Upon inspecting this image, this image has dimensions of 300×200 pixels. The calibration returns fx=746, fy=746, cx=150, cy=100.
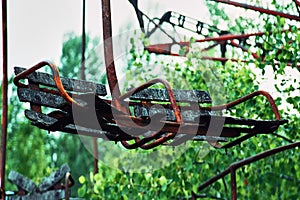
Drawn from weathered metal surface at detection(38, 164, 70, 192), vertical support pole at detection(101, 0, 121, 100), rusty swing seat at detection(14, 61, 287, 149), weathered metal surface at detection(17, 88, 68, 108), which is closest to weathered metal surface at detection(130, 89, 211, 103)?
rusty swing seat at detection(14, 61, 287, 149)

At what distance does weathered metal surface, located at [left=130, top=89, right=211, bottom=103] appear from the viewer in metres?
2.59

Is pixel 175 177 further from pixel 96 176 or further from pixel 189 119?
pixel 189 119

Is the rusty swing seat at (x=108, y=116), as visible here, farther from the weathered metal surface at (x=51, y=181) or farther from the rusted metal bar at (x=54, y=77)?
the weathered metal surface at (x=51, y=181)

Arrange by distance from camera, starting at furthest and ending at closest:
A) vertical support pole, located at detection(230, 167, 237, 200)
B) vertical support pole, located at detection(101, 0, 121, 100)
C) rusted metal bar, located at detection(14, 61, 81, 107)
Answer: vertical support pole, located at detection(230, 167, 237, 200), vertical support pole, located at detection(101, 0, 121, 100), rusted metal bar, located at detection(14, 61, 81, 107)

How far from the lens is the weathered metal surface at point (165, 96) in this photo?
2.59m

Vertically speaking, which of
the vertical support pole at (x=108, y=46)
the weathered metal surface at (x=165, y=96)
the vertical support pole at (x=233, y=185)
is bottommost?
the vertical support pole at (x=233, y=185)

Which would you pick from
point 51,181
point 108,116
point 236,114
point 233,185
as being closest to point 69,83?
point 108,116

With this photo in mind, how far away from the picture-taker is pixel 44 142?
42.4 ft

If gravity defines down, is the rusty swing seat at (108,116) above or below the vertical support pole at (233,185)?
above

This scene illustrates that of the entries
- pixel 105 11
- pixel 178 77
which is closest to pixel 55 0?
pixel 178 77

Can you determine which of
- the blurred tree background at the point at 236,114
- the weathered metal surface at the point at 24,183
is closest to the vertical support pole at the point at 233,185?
the blurred tree background at the point at 236,114

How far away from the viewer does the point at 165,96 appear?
2.66 m

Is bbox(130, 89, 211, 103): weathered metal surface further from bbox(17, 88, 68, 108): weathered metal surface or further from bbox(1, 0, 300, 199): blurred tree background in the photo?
bbox(1, 0, 300, 199): blurred tree background

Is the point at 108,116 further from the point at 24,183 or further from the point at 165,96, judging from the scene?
the point at 24,183
